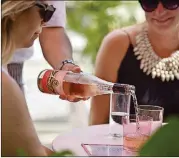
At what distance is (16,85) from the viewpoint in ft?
3.72

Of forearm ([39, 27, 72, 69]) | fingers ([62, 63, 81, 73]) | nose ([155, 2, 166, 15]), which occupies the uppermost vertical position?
nose ([155, 2, 166, 15])

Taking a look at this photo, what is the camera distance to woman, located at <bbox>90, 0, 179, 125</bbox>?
1987 mm

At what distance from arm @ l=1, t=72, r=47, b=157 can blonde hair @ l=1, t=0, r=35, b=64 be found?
103 millimetres

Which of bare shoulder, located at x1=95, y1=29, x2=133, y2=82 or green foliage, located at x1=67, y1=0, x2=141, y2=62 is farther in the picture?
green foliage, located at x1=67, y1=0, x2=141, y2=62

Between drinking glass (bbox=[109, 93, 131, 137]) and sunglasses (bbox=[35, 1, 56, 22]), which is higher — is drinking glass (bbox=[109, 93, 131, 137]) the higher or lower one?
the lower one

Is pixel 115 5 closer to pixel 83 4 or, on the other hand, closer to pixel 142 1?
pixel 83 4

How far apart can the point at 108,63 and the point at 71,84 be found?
2.34 ft

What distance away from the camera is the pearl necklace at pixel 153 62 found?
2012 millimetres

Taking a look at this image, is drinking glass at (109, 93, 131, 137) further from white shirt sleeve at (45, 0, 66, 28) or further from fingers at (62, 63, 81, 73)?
white shirt sleeve at (45, 0, 66, 28)

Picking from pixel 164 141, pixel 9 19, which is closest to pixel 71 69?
pixel 9 19

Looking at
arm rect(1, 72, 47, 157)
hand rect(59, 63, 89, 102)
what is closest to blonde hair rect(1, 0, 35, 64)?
arm rect(1, 72, 47, 157)

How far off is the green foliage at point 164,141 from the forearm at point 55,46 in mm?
1009

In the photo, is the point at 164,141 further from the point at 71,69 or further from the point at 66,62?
the point at 66,62

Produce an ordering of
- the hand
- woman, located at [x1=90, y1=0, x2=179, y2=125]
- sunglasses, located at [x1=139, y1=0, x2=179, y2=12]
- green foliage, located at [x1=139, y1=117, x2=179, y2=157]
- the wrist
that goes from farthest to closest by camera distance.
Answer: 1. woman, located at [x1=90, y1=0, x2=179, y2=125]
2. sunglasses, located at [x1=139, y1=0, x2=179, y2=12]
3. the wrist
4. the hand
5. green foliage, located at [x1=139, y1=117, x2=179, y2=157]
